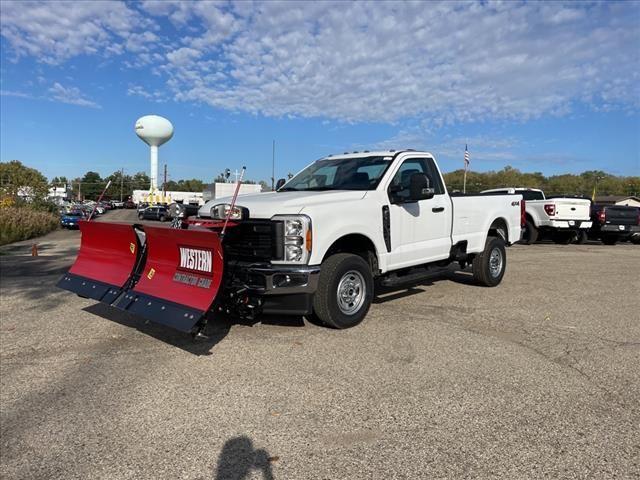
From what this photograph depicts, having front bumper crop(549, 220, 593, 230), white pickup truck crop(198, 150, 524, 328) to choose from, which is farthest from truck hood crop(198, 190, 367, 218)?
front bumper crop(549, 220, 593, 230)

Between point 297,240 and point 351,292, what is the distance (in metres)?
1.08

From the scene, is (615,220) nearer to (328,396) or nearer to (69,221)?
(328,396)

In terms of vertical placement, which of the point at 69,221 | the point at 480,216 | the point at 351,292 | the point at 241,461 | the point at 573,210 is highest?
the point at 573,210

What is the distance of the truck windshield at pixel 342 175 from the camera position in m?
6.68

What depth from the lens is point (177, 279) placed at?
206 inches

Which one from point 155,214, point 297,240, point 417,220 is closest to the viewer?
point 297,240

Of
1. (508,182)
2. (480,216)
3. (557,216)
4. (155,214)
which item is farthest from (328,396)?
(508,182)

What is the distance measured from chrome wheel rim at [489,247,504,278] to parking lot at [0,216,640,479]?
1.75 m

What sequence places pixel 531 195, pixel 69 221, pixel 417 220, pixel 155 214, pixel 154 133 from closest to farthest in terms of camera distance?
pixel 417 220 → pixel 531 195 → pixel 69 221 → pixel 155 214 → pixel 154 133

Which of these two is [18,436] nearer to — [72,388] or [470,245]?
[72,388]

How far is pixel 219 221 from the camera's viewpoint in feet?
18.5

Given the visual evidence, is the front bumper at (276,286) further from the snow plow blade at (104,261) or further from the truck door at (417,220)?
the truck door at (417,220)

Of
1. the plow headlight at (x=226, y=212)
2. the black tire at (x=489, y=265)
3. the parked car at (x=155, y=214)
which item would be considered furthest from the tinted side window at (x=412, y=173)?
the parked car at (x=155, y=214)

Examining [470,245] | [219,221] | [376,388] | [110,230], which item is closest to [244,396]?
[376,388]
